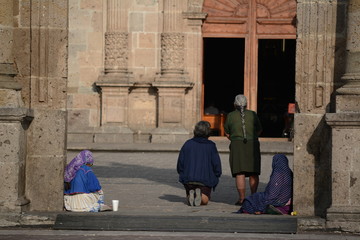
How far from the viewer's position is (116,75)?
28.2 m

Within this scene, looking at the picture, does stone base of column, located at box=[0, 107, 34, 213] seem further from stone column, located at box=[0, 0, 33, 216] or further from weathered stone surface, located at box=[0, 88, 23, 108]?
weathered stone surface, located at box=[0, 88, 23, 108]

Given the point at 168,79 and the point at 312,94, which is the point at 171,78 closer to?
the point at 168,79

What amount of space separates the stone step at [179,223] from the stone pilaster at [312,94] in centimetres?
51

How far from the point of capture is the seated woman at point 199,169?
15.0m

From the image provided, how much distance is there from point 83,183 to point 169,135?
46.0 feet

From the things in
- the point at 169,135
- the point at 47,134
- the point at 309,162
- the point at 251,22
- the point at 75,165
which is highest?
the point at 251,22

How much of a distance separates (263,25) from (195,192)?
47.7ft

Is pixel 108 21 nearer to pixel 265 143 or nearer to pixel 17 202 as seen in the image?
pixel 265 143

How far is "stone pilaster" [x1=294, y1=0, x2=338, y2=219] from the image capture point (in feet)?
44.3

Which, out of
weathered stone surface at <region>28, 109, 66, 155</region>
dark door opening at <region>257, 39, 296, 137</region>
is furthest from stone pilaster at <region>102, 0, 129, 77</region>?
weathered stone surface at <region>28, 109, 66, 155</region>

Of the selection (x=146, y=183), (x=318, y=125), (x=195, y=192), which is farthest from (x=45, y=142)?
(x=146, y=183)

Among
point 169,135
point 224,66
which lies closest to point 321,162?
point 169,135

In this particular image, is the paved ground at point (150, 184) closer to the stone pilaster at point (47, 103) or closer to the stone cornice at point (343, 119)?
the stone pilaster at point (47, 103)

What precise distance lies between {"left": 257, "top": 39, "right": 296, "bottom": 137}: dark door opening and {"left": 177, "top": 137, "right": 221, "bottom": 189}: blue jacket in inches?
648
